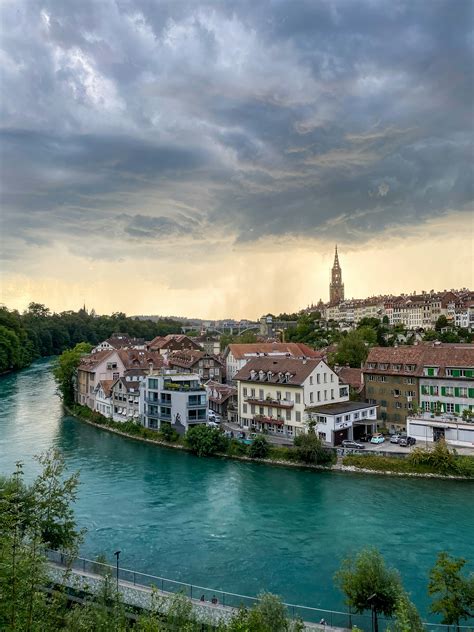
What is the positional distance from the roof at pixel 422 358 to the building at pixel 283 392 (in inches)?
139

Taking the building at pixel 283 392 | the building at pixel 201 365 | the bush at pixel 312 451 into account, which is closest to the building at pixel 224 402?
the building at pixel 283 392

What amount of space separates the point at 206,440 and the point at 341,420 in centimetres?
954

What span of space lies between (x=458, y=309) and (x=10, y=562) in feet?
323

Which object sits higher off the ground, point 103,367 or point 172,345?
point 172,345

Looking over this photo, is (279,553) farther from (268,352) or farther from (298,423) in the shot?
(268,352)

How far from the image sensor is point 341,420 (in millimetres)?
36906

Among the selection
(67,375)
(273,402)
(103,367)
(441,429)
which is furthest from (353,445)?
(67,375)

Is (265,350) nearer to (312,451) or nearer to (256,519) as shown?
(312,451)

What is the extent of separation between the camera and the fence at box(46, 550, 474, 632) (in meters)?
15.6

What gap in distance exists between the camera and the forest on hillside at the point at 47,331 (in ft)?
305

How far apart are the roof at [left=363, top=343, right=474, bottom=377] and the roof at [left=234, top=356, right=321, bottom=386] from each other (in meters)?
5.49

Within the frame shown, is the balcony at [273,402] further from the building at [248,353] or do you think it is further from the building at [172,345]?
the building at [172,345]

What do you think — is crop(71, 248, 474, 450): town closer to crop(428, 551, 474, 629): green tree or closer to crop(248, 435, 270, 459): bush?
crop(248, 435, 270, 459): bush

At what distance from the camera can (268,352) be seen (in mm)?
66000
